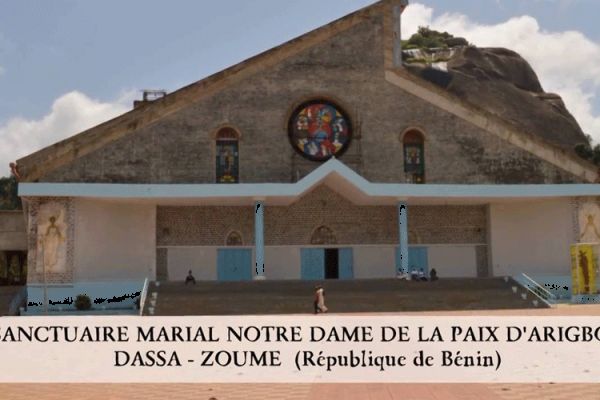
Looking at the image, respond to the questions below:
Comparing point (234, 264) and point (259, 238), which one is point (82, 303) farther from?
point (259, 238)

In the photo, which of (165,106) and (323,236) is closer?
(165,106)

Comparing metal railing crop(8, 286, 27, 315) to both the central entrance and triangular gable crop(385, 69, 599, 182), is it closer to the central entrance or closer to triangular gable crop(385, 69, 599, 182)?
the central entrance

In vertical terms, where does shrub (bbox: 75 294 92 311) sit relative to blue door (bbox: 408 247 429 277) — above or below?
below

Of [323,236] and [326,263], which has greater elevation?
[323,236]

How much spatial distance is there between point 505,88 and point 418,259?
31790 mm

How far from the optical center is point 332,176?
2470 centimetres

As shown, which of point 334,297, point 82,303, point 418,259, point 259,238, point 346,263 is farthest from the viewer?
point 418,259

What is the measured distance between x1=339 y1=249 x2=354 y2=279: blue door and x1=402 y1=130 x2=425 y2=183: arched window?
3.61 metres

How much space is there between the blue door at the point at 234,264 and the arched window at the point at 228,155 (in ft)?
8.84

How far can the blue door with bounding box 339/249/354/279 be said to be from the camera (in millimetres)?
26891

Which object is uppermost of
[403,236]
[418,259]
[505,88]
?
[505,88]

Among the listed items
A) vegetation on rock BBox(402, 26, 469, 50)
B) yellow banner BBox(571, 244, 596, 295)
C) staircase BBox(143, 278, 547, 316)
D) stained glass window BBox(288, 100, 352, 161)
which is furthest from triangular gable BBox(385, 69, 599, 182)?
vegetation on rock BBox(402, 26, 469, 50)

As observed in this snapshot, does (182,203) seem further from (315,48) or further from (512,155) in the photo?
(512,155)
